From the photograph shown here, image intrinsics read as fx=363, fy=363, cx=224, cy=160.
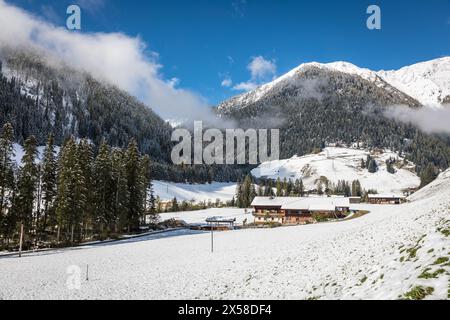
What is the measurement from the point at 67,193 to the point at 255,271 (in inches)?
1284

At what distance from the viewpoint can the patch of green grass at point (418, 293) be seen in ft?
36.6

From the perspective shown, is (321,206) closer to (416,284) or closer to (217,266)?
(217,266)

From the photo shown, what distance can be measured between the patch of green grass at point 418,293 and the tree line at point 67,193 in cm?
4178

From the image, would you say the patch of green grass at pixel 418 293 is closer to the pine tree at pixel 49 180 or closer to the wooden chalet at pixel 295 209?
the pine tree at pixel 49 180

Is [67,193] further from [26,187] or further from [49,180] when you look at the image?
[49,180]

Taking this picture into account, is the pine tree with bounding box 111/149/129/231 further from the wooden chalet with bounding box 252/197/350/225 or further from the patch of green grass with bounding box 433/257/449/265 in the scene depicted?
the patch of green grass with bounding box 433/257/449/265

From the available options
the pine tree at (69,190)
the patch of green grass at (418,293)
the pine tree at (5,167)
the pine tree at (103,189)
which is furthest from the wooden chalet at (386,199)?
the patch of green grass at (418,293)

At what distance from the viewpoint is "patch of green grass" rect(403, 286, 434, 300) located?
11145mm

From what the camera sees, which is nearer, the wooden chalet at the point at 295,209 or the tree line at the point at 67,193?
the tree line at the point at 67,193

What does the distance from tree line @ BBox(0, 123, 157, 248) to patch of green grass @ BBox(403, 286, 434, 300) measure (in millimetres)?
41778

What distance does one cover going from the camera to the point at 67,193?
48875 millimetres
